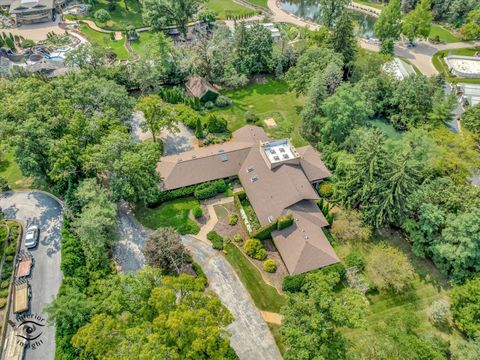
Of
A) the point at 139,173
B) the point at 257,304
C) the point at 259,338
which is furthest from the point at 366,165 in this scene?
the point at 139,173

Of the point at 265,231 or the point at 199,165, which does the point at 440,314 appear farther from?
the point at 199,165

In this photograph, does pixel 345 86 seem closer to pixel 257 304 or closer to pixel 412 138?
pixel 412 138

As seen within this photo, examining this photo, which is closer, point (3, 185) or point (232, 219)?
point (232, 219)

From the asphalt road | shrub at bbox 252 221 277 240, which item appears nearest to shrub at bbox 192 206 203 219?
shrub at bbox 252 221 277 240

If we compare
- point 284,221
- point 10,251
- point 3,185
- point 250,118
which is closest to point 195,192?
point 284,221

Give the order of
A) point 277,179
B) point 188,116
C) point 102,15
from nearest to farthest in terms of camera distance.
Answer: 1. point 277,179
2. point 188,116
3. point 102,15

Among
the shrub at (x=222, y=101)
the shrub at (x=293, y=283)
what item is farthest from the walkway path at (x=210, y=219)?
the shrub at (x=222, y=101)

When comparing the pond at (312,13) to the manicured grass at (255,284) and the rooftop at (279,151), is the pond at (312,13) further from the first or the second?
the manicured grass at (255,284)
